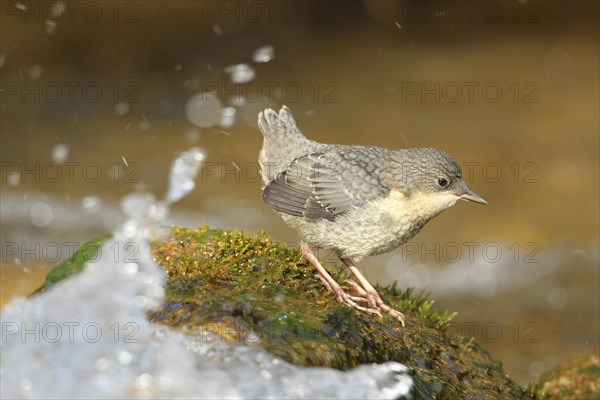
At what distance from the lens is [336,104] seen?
13688 millimetres

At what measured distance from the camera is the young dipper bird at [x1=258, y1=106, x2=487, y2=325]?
4852 mm

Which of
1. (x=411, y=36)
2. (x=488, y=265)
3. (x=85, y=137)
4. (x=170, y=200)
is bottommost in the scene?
(x=488, y=265)

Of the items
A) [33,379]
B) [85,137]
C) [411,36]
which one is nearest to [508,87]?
[411,36]

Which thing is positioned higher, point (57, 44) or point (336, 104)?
point (57, 44)

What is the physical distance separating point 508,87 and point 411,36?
2.02 m

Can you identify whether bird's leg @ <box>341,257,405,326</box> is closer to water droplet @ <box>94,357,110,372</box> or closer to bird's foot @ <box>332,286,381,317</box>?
bird's foot @ <box>332,286,381,317</box>

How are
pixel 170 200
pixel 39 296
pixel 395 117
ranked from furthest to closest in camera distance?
pixel 395 117 < pixel 170 200 < pixel 39 296

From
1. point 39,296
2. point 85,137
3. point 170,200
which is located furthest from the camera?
point 85,137

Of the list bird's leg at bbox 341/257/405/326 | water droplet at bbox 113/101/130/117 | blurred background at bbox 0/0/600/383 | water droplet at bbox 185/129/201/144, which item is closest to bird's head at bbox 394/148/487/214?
bird's leg at bbox 341/257/405/326

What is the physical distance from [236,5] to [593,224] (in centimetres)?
688

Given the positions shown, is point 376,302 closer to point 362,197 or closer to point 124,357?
point 362,197

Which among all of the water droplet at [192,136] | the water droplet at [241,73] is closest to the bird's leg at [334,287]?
the water droplet at [192,136]

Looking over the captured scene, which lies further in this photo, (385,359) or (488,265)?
(488,265)

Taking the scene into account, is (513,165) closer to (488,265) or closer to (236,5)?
(488,265)
